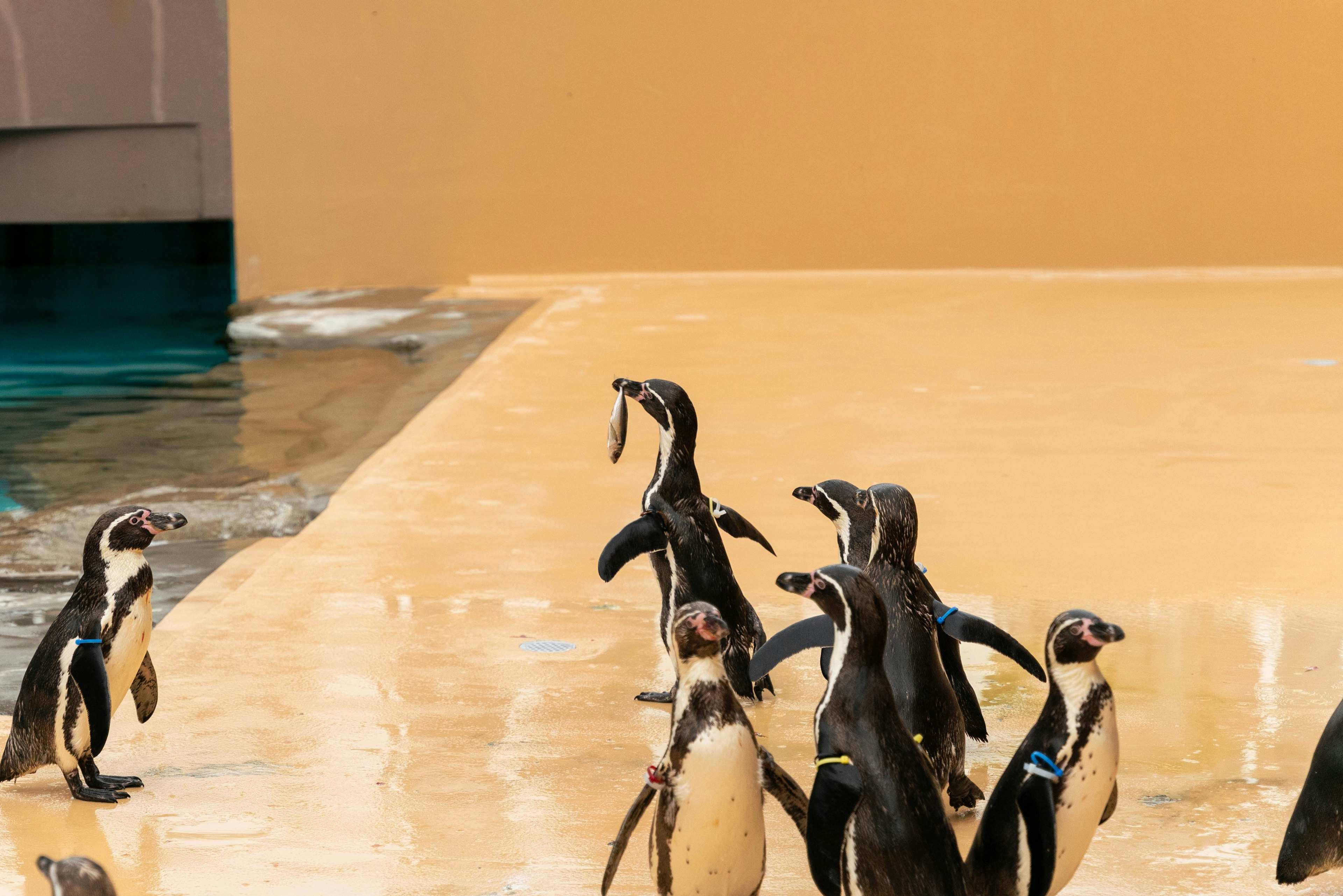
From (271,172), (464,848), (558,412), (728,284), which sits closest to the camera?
(464,848)

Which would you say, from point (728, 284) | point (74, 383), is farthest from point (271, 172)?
point (728, 284)

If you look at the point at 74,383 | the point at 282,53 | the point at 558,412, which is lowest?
the point at 74,383

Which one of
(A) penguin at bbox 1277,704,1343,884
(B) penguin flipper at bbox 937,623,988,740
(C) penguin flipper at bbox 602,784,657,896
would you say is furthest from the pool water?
(A) penguin at bbox 1277,704,1343,884

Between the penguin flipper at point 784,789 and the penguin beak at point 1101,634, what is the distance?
53 centimetres

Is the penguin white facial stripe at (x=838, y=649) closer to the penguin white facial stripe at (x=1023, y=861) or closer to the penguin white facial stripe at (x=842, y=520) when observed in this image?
the penguin white facial stripe at (x=1023, y=861)

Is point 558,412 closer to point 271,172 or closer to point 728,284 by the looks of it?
point 728,284

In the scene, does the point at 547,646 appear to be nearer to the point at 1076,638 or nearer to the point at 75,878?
the point at 1076,638

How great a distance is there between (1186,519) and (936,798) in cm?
359

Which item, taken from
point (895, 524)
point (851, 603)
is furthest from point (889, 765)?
point (895, 524)

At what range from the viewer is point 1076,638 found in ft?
7.87

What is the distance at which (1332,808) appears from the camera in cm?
246

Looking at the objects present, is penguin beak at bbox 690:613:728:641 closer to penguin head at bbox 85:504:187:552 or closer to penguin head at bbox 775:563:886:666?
penguin head at bbox 775:563:886:666

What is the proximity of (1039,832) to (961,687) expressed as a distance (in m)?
0.82

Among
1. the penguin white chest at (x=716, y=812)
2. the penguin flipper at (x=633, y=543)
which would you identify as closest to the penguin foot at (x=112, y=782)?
the penguin flipper at (x=633, y=543)
